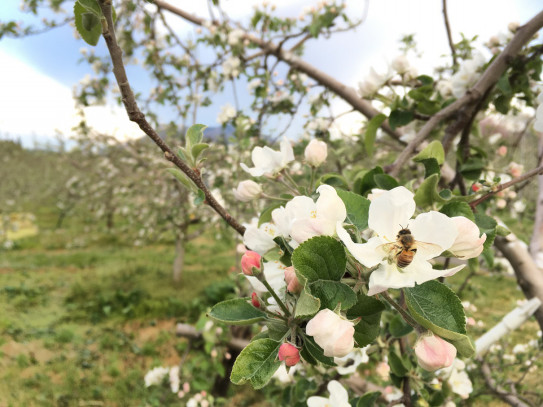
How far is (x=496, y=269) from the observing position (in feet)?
7.77

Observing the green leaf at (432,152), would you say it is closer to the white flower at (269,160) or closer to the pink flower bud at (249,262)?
the white flower at (269,160)

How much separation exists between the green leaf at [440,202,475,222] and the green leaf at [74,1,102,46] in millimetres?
599

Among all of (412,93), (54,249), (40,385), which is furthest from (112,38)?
(54,249)

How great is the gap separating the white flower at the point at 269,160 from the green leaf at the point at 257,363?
1.26ft

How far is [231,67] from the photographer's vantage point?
2438mm

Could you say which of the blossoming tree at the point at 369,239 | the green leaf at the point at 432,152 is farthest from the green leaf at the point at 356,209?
the green leaf at the point at 432,152

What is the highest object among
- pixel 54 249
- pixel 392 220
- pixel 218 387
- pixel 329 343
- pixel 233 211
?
pixel 54 249

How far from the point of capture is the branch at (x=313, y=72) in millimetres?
1667

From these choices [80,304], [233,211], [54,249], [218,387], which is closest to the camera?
[218,387]

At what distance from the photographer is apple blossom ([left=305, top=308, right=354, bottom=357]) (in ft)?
1.26

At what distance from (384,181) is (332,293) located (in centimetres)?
32

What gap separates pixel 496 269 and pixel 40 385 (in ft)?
14.3

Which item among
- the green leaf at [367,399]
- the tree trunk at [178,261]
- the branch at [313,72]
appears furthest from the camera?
the tree trunk at [178,261]

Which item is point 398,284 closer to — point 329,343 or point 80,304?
point 329,343
